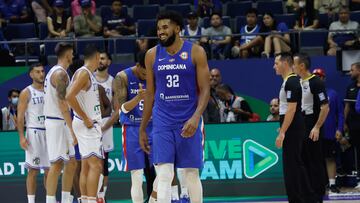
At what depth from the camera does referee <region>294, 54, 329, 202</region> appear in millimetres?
12703

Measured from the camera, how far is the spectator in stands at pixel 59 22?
63.0 ft

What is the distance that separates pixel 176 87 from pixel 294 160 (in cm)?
299

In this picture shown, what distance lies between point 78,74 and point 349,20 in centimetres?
845

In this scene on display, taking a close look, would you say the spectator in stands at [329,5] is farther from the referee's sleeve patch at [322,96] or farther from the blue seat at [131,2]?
the referee's sleeve patch at [322,96]

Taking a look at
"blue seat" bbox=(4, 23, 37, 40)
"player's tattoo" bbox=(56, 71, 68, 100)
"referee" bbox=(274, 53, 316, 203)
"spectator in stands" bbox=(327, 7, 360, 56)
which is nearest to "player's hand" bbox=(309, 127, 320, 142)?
"referee" bbox=(274, 53, 316, 203)

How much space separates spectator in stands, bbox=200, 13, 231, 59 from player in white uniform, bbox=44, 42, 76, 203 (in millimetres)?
5576

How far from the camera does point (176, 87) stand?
9.47 metres

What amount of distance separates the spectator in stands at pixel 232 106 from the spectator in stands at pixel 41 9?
18.5 feet

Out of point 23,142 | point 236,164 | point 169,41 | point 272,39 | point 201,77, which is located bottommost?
point 236,164

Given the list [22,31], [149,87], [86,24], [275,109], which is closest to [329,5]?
[275,109]

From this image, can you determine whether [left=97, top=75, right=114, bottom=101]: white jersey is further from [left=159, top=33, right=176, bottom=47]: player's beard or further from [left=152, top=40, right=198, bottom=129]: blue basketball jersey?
[left=159, top=33, right=176, bottom=47]: player's beard

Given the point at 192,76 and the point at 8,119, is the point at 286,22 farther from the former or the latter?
the point at 192,76
